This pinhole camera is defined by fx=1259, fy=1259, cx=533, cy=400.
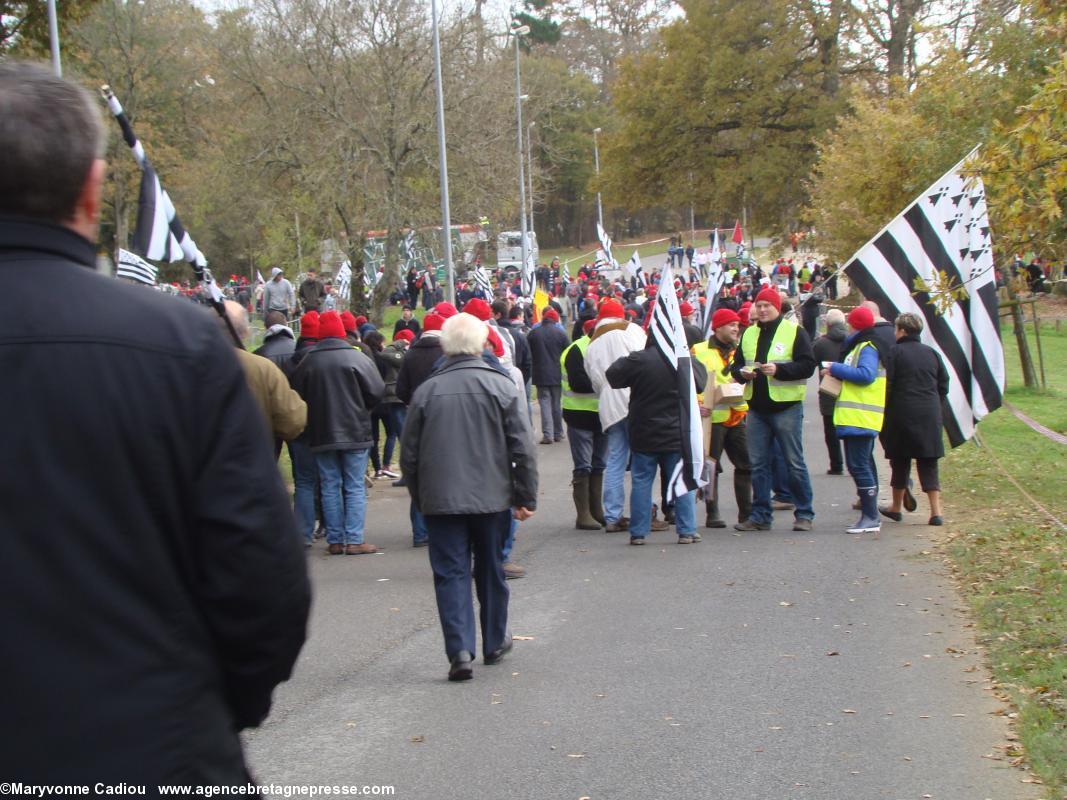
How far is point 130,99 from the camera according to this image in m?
44.2

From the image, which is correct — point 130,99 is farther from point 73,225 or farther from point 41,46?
point 73,225

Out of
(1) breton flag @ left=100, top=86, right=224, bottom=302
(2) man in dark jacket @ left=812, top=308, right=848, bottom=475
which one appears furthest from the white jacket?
(1) breton flag @ left=100, top=86, right=224, bottom=302

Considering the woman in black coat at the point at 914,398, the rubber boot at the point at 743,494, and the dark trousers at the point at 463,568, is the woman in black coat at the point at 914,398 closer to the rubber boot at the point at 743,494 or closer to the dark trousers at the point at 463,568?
the rubber boot at the point at 743,494

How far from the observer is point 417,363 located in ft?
36.8

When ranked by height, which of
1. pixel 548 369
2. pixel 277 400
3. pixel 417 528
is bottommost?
pixel 417 528

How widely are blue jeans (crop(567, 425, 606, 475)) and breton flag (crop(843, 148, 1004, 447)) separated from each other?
2816 mm

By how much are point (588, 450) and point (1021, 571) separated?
4303 mm

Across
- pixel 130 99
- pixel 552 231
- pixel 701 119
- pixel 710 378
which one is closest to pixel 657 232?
pixel 552 231

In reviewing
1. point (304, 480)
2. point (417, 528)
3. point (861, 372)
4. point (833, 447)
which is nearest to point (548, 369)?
point (833, 447)

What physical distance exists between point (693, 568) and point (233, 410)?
7.92 meters

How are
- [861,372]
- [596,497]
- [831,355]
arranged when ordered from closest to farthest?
[861,372]
[596,497]
[831,355]

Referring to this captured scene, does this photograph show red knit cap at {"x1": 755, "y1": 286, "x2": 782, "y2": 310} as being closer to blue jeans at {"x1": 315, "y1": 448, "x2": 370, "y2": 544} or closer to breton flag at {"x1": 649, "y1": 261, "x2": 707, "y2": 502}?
breton flag at {"x1": 649, "y1": 261, "x2": 707, "y2": 502}

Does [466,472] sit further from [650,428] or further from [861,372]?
[861,372]

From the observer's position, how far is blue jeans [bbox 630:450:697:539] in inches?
428
